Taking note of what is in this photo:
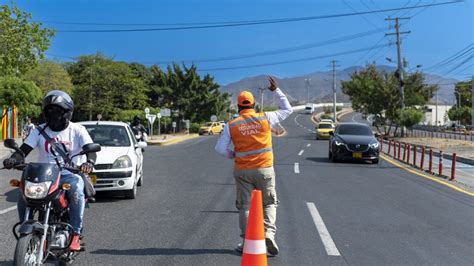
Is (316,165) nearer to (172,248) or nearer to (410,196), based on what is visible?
(410,196)

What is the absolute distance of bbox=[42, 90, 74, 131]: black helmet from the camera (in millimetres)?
5121

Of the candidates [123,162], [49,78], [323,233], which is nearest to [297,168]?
[123,162]

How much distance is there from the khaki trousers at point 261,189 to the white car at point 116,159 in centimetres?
387

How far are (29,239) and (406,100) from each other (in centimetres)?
4938

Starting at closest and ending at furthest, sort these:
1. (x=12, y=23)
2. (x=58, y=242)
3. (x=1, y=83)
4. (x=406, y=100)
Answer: (x=58, y=242) → (x=12, y=23) → (x=1, y=83) → (x=406, y=100)

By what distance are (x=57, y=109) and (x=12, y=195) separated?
6.67 m

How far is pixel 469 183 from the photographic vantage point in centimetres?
1530

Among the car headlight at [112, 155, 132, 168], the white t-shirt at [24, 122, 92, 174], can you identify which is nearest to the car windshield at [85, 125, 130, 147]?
the car headlight at [112, 155, 132, 168]

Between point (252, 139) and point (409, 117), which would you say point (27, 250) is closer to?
point (252, 139)

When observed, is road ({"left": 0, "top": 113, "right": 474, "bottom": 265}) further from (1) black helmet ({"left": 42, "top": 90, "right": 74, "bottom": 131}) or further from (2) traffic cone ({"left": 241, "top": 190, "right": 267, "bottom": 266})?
(1) black helmet ({"left": 42, "top": 90, "right": 74, "bottom": 131})

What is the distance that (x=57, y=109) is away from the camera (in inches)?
205

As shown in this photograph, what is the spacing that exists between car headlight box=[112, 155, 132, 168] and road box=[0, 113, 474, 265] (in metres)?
0.68

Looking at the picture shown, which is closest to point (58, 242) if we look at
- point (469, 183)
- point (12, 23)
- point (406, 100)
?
point (469, 183)

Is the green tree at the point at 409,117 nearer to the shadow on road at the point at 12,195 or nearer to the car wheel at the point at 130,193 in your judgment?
the car wheel at the point at 130,193
